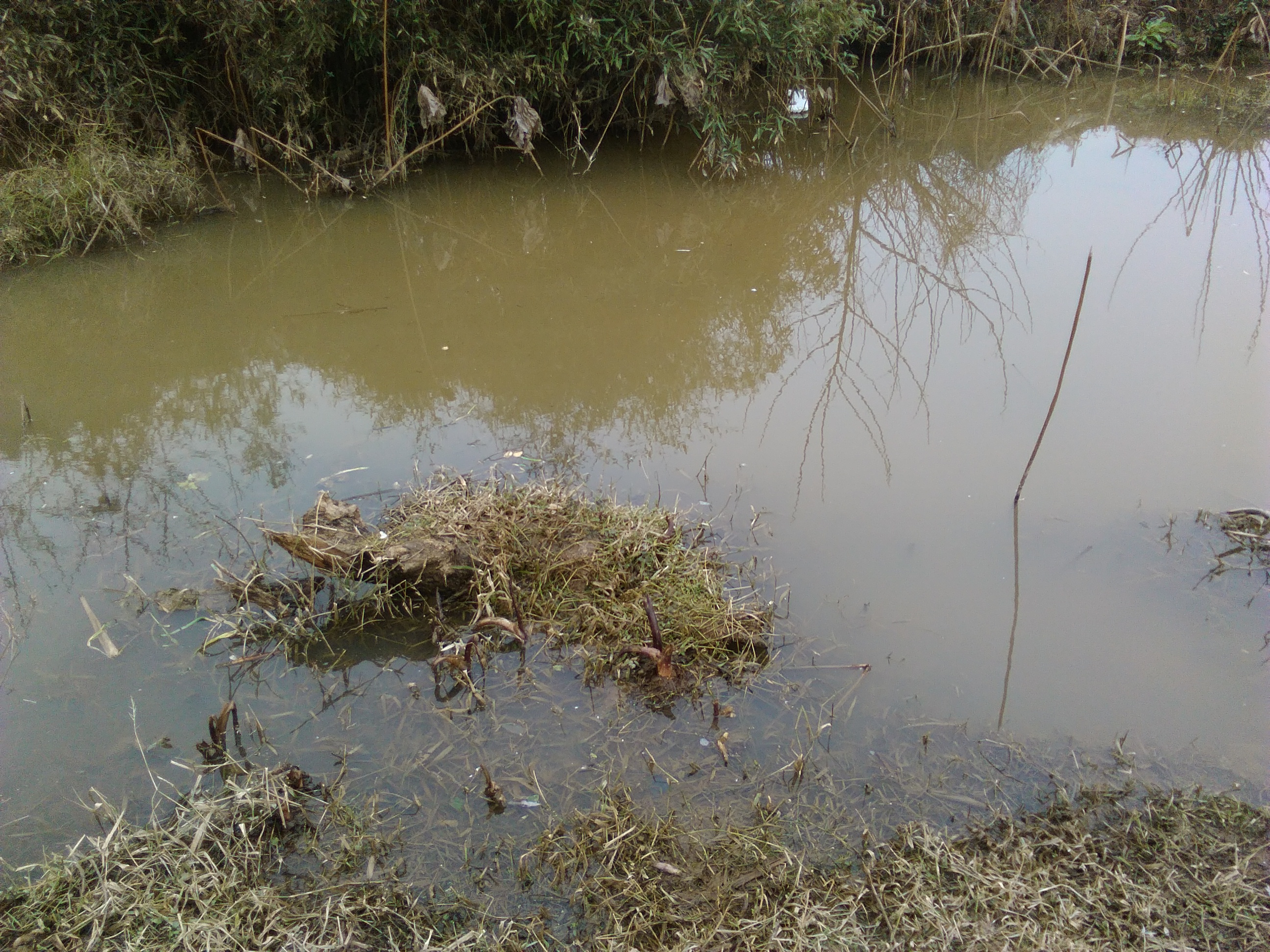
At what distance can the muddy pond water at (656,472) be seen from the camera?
8.01ft

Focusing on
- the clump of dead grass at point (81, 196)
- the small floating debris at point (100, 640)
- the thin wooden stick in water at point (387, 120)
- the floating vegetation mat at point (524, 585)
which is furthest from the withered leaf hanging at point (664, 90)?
the small floating debris at point (100, 640)

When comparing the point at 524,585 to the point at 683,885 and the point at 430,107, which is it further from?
the point at 430,107

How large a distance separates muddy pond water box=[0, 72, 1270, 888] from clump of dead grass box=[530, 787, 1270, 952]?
12 cm

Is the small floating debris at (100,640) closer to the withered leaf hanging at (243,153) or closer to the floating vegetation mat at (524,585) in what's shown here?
the floating vegetation mat at (524,585)

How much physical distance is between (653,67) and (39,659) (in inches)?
201

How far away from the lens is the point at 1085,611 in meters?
2.88

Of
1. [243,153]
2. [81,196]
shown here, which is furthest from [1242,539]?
[243,153]

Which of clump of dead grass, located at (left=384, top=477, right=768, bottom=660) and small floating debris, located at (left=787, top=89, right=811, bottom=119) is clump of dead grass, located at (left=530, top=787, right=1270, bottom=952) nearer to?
clump of dead grass, located at (left=384, top=477, right=768, bottom=660)

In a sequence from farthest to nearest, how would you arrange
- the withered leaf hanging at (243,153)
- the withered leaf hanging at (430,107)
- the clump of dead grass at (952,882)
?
the withered leaf hanging at (243,153) → the withered leaf hanging at (430,107) → the clump of dead grass at (952,882)

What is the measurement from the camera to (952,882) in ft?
6.80

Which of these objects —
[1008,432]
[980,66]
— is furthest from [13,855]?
[980,66]

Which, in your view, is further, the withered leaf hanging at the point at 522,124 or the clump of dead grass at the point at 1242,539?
the withered leaf hanging at the point at 522,124

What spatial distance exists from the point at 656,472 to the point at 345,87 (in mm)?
4470

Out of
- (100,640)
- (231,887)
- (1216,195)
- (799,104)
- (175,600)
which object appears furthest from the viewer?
(799,104)
